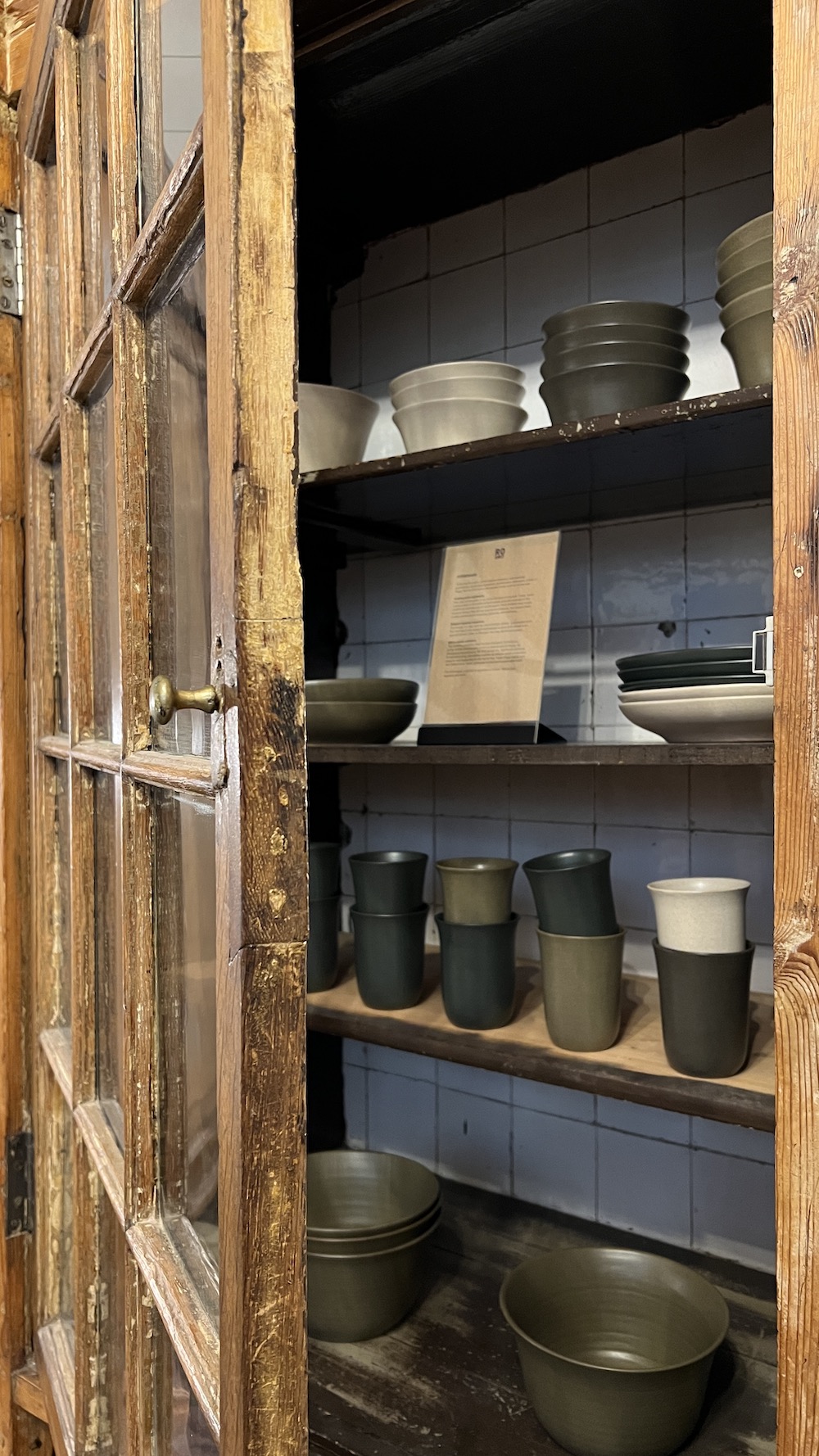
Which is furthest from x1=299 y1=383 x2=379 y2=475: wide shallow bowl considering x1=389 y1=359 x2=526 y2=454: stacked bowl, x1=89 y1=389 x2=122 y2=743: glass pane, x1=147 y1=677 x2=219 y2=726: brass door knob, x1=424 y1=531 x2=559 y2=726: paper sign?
x1=147 y1=677 x2=219 y2=726: brass door knob

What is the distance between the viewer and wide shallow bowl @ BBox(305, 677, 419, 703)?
5.16ft

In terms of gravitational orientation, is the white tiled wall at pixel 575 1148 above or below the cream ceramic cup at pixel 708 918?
below

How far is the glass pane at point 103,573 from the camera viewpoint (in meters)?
1.01

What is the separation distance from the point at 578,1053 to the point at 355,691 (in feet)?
2.06

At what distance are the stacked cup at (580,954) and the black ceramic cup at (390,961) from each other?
0.76ft

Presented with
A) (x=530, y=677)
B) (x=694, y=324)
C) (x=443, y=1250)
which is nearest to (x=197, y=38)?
(x=530, y=677)

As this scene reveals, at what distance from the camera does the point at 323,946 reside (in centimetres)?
158

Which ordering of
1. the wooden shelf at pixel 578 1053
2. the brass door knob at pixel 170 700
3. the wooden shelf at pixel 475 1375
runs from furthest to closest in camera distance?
the wooden shelf at pixel 475 1375, the wooden shelf at pixel 578 1053, the brass door knob at pixel 170 700

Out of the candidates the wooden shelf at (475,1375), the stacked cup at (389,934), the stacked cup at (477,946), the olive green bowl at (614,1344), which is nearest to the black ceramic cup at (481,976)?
Answer: the stacked cup at (477,946)

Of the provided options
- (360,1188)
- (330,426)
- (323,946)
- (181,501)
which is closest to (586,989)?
(323,946)

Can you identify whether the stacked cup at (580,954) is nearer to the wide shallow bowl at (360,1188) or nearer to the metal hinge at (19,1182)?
the wide shallow bowl at (360,1188)

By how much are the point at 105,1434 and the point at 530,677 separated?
40.2 inches

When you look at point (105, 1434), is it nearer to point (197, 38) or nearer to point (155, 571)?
point (155, 571)

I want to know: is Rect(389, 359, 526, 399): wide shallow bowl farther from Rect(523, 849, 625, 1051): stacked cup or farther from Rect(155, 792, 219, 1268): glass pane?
Rect(155, 792, 219, 1268): glass pane
